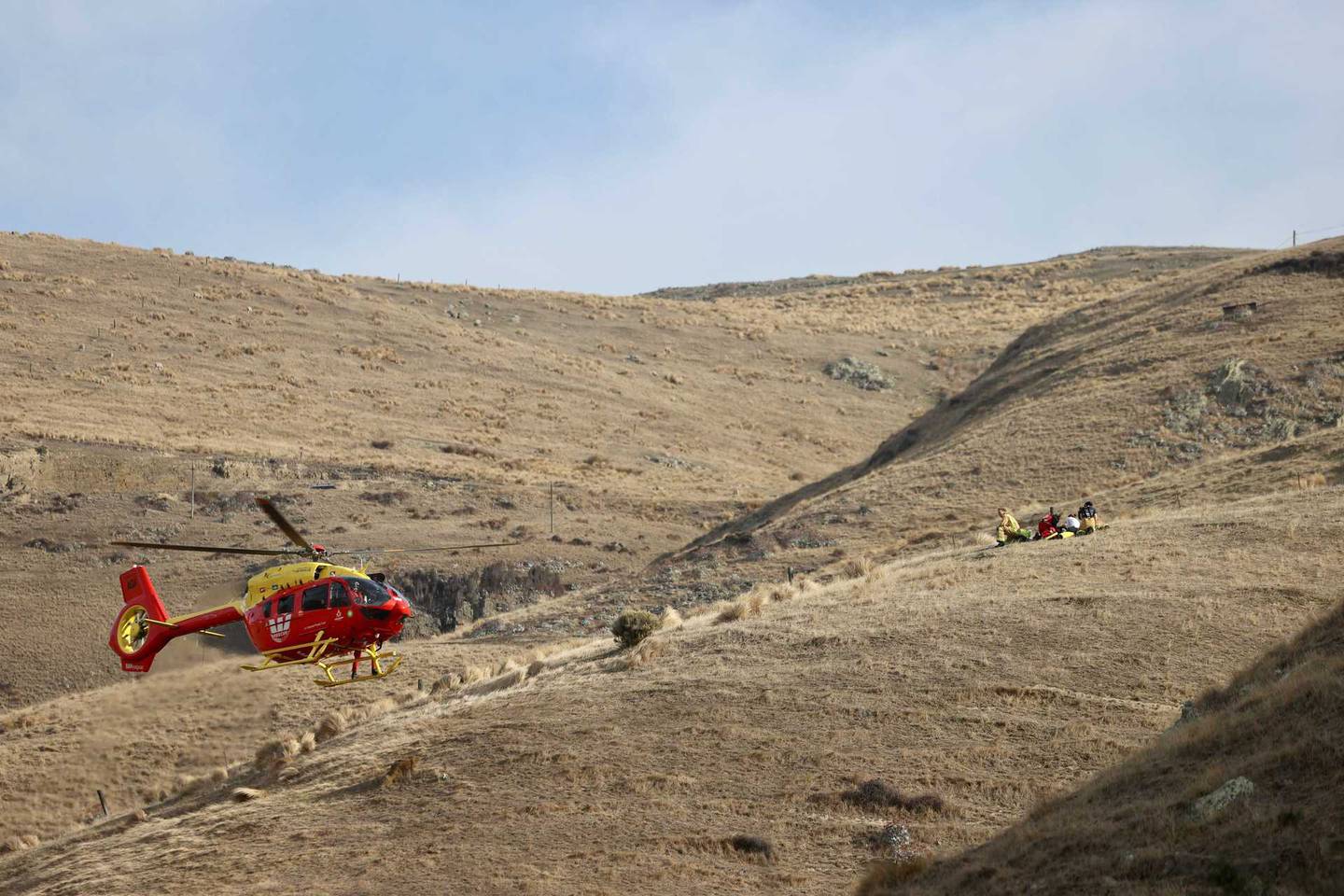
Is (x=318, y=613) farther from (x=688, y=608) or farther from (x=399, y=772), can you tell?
(x=688, y=608)

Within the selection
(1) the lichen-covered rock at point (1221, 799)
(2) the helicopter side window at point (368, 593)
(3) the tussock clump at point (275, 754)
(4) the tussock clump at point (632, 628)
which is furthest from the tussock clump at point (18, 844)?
(1) the lichen-covered rock at point (1221, 799)

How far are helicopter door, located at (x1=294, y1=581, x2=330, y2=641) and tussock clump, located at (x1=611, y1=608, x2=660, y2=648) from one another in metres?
8.86

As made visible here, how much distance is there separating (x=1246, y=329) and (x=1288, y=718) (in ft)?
148

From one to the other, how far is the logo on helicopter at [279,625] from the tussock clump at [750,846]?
30.5 ft

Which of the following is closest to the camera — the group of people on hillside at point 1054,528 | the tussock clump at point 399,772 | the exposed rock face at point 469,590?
the tussock clump at point 399,772

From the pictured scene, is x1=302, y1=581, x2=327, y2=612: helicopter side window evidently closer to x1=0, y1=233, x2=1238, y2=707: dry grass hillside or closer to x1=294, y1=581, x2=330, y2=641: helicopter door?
x1=294, y1=581, x2=330, y2=641: helicopter door

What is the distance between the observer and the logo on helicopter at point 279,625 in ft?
81.1

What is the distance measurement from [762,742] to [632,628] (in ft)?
25.0

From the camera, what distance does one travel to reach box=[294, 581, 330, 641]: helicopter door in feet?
80.4

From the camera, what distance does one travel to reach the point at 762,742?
24438 millimetres

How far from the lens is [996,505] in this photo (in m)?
47.2

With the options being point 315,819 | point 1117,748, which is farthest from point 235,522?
point 1117,748

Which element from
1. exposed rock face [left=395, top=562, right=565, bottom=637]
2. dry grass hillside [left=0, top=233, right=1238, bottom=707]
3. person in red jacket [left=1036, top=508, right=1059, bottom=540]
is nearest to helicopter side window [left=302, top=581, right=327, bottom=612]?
dry grass hillside [left=0, top=233, right=1238, bottom=707]

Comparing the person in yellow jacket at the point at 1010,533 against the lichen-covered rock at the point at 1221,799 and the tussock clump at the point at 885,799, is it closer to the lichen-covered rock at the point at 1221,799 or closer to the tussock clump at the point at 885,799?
the tussock clump at the point at 885,799
